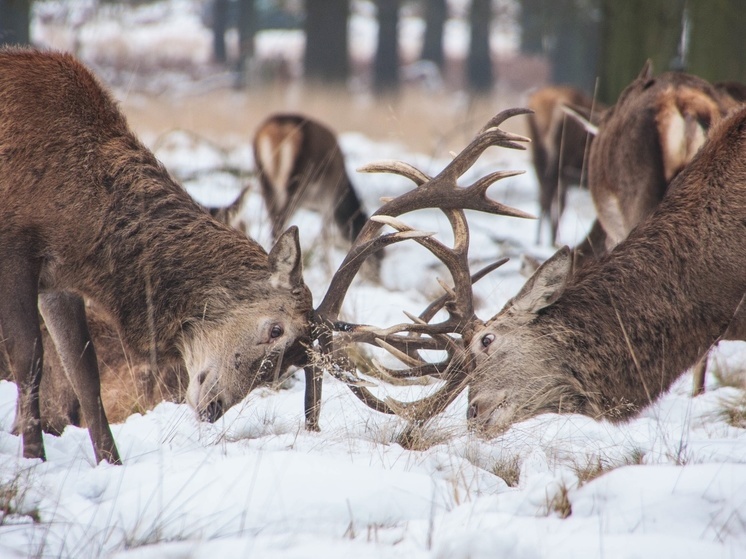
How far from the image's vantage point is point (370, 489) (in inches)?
125

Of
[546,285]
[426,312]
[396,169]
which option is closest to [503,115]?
[396,169]

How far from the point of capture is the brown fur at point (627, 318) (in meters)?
4.19

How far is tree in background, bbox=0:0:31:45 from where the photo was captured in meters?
10.1

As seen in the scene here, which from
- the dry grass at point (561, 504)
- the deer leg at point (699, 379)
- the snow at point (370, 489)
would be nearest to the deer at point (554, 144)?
the deer leg at point (699, 379)

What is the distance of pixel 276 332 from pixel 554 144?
698 cm

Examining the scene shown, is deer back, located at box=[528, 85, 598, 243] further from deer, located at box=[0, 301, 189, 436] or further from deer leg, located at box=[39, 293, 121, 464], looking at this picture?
deer leg, located at box=[39, 293, 121, 464]

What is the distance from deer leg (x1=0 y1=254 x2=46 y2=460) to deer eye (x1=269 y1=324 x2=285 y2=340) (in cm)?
Result: 97

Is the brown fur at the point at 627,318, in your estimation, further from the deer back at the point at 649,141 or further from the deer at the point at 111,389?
the deer at the point at 111,389

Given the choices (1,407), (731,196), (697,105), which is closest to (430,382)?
(731,196)

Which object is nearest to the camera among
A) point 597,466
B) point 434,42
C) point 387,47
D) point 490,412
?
point 597,466

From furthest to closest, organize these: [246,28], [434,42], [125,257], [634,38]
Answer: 1. [434,42]
2. [246,28]
3. [634,38]
4. [125,257]

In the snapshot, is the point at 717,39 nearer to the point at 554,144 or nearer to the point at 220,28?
the point at 554,144

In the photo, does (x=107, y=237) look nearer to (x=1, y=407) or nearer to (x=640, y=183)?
(x=1, y=407)

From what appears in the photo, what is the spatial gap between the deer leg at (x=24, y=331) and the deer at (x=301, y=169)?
15.0 ft
